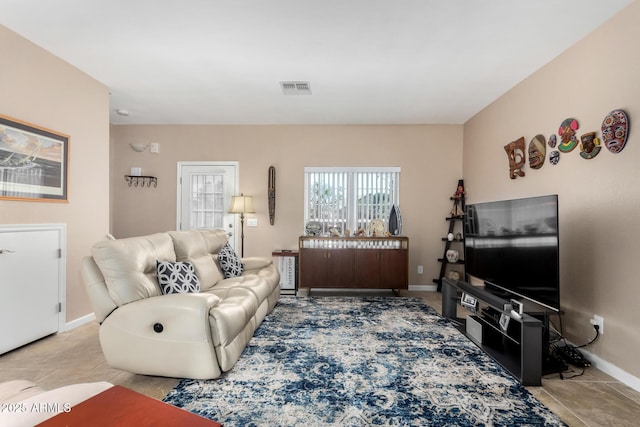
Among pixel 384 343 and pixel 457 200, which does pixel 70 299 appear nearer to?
pixel 384 343

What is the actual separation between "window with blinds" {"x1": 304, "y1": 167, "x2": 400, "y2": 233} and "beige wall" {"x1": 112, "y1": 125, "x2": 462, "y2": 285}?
136 millimetres

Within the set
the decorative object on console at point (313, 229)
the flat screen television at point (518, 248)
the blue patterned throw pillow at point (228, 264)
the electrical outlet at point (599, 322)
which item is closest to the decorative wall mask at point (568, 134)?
the flat screen television at point (518, 248)

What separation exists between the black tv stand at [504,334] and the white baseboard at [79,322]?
387 centimetres

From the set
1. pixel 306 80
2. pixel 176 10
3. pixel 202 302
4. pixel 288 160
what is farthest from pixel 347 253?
pixel 176 10

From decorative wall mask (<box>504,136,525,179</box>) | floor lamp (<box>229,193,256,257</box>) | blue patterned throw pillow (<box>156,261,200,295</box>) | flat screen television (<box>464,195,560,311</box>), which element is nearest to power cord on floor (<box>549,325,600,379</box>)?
flat screen television (<box>464,195,560,311</box>)

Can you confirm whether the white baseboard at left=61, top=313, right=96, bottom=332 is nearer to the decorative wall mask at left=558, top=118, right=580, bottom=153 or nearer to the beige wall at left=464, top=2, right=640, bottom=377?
the beige wall at left=464, top=2, right=640, bottom=377

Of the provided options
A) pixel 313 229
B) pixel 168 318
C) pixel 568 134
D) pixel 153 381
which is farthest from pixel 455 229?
pixel 153 381

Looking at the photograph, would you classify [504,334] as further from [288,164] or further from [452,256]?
[288,164]

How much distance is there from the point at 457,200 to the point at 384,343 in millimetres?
2883

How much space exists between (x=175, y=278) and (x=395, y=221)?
126 inches

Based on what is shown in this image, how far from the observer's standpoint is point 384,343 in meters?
2.76

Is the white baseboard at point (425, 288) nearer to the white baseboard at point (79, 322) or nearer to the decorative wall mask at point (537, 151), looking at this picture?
the decorative wall mask at point (537, 151)

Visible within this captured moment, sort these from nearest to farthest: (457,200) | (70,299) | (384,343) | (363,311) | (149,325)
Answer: (149,325)
(384,343)
(70,299)
(363,311)
(457,200)

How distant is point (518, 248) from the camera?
8.43 ft
